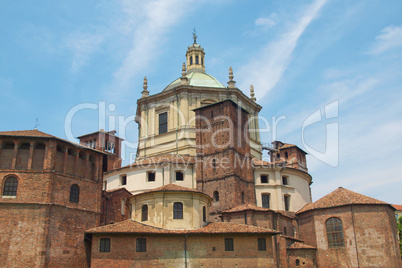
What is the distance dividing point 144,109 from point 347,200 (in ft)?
74.9

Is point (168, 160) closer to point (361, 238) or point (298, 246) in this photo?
point (298, 246)

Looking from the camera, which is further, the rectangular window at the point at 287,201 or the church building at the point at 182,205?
the rectangular window at the point at 287,201

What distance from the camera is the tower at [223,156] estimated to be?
3566 centimetres

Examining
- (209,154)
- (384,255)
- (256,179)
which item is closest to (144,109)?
(209,154)

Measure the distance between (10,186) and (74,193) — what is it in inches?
167

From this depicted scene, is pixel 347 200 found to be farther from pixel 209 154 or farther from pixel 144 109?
pixel 144 109

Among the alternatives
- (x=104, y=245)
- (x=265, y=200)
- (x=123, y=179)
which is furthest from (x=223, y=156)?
(x=104, y=245)

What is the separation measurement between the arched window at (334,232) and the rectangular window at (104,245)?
18.4m

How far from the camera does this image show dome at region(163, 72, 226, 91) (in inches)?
1847

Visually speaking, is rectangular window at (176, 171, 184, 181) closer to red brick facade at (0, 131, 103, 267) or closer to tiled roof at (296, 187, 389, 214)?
red brick facade at (0, 131, 103, 267)

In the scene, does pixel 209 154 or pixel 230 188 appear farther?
pixel 209 154

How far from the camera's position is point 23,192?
2823cm

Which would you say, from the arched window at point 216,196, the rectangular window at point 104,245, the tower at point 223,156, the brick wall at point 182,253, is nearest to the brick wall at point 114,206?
the rectangular window at point 104,245

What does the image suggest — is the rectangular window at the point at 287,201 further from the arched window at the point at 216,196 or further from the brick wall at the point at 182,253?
the brick wall at the point at 182,253
